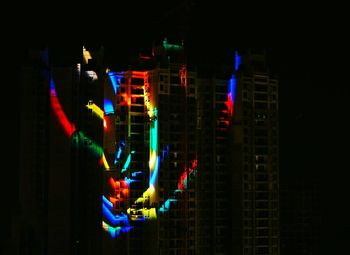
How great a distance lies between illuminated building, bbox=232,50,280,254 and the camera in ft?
25.9

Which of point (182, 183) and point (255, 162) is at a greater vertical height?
point (255, 162)

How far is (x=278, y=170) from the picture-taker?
8148 millimetres

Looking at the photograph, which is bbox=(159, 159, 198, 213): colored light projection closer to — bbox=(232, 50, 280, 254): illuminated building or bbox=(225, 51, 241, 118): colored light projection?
bbox=(232, 50, 280, 254): illuminated building

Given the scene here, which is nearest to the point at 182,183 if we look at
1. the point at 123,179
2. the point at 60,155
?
the point at 123,179

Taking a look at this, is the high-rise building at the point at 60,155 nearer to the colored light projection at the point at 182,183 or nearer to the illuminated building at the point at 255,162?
the colored light projection at the point at 182,183

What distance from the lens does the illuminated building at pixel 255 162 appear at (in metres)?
7.89

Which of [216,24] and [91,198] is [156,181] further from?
[216,24]

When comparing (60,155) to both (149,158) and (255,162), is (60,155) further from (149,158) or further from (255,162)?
(255,162)

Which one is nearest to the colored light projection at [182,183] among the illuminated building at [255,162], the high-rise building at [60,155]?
the illuminated building at [255,162]

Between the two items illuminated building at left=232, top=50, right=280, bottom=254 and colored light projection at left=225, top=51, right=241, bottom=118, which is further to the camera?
colored light projection at left=225, top=51, right=241, bottom=118

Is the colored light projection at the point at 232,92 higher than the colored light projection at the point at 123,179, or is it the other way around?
the colored light projection at the point at 232,92

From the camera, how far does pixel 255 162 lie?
315 inches

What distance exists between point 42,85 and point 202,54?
231 cm

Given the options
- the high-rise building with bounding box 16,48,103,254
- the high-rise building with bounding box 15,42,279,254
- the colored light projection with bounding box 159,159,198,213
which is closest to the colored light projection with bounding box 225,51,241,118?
the high-rise building with bounding box 15,42,279,254
